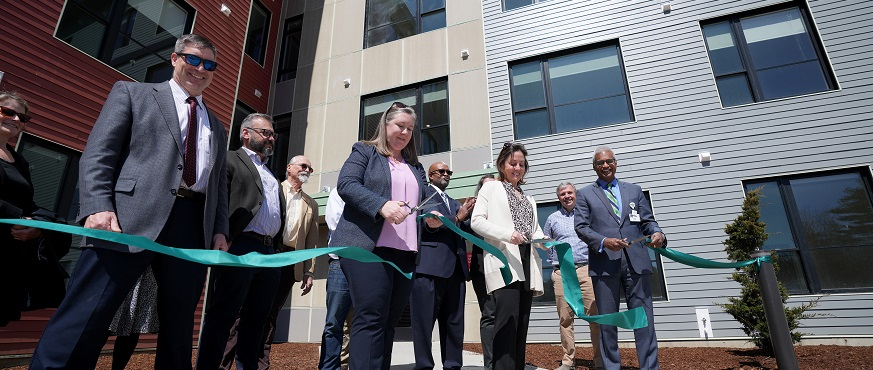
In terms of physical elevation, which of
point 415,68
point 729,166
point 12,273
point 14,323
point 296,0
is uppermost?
point 296,0

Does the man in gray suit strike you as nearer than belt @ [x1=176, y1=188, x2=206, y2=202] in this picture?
Yes

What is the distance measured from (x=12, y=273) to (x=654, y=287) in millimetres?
8140

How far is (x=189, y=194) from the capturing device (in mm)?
2102

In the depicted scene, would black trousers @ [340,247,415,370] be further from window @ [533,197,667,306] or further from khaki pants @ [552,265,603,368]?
window @ [533,197,667,306]

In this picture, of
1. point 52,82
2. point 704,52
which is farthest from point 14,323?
point 704,52

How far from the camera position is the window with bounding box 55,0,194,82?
22.4 ft

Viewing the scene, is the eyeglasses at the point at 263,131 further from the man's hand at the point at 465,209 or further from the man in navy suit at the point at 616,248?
the man in navy suit at the point at 616,248

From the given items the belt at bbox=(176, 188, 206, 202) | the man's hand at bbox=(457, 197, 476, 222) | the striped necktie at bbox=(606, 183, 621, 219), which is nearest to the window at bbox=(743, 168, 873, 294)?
the striped necktie at bbox=(606, 183, 621, 219)

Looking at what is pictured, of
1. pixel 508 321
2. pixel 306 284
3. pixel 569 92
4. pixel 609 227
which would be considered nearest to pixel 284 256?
pixel 508 321

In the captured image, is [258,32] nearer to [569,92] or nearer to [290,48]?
[290,48]

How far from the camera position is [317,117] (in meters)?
11.3

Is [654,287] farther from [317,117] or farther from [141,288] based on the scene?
[317,117]

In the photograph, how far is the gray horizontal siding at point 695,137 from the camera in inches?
279

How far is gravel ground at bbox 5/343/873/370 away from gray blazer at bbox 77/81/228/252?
11.2 feet
